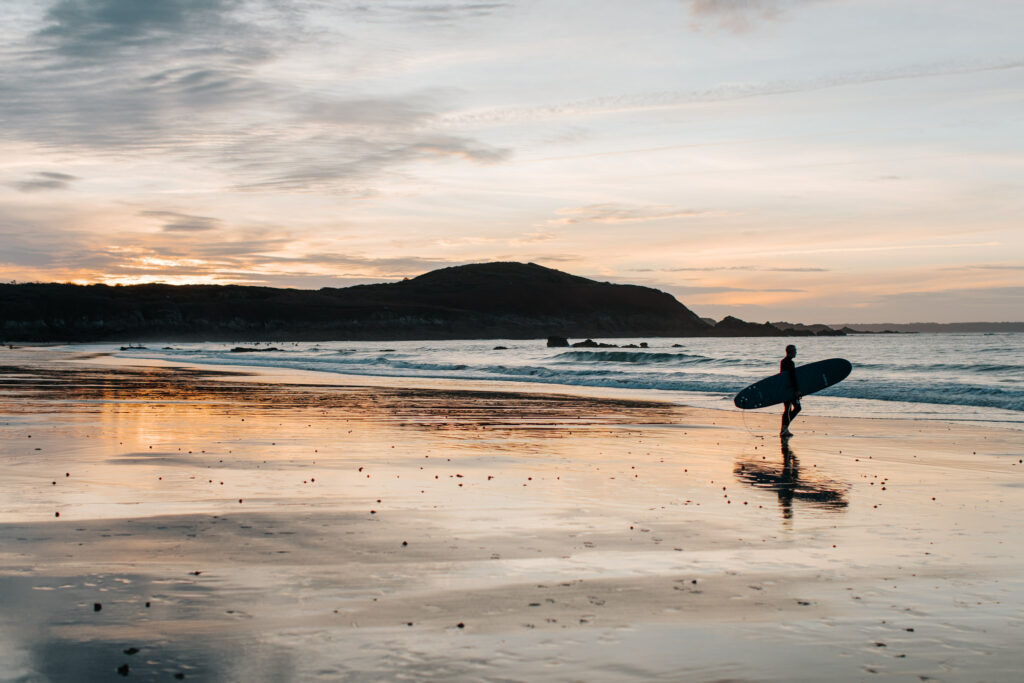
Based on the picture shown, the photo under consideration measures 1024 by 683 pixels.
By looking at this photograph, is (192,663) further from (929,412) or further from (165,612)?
(929,412)

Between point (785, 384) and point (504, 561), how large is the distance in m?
13.9

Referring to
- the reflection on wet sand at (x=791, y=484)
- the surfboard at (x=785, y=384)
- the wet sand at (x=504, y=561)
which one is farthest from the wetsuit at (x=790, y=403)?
the reflection on wet sand at (x=791, y=484)

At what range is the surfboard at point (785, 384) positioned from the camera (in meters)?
20.9

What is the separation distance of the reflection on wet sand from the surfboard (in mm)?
5814

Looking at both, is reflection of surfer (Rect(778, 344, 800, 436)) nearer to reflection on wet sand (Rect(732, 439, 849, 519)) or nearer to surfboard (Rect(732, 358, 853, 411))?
surfboard (Rect(732, 358, 853, 411))

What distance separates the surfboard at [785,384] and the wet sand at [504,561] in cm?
529

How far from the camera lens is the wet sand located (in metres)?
5.11

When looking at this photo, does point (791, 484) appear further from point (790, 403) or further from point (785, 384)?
point (785, 384)

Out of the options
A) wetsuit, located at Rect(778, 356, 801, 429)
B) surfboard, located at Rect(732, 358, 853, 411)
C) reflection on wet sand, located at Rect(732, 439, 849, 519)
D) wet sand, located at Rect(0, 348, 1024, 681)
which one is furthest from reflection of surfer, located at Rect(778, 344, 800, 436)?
reflection on wet sand, located at Rect(732, 439, 849, 519)

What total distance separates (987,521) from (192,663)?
7889 mm

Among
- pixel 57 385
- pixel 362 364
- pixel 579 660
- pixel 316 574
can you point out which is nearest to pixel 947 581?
pixel 579 660

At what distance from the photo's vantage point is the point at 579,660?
200 inches

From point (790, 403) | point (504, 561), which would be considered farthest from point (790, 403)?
point (504, 561)

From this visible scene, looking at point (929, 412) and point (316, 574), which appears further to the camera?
point (929, 412)
